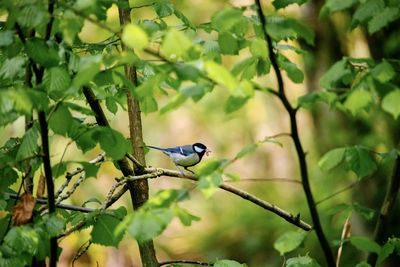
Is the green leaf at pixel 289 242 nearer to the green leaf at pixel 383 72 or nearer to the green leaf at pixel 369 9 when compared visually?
the green leaf at pixel 383 72

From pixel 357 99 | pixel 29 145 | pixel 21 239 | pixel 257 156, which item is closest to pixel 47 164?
pixel 29 145

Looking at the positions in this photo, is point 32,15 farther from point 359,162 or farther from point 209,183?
point 359,162

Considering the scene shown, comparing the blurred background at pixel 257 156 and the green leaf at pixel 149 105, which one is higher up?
the green leaf at pixel 149 105

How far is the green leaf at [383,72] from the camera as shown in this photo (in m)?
1.51

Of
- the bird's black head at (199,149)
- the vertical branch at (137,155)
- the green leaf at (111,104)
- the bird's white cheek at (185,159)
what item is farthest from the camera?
the bird's black head at (199,149)

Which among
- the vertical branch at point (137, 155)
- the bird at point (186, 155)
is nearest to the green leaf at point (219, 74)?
the vertical branch at point (137, 155)

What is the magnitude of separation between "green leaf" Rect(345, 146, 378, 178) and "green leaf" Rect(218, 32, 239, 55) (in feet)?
1.46

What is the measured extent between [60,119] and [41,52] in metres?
0.20

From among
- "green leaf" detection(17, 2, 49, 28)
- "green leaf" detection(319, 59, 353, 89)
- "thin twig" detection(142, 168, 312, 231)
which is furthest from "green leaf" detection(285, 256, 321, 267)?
"green leaf" detection(17, 2, 49, 28)

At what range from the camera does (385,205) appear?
6.33 ft

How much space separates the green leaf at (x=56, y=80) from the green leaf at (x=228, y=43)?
1.50 ft

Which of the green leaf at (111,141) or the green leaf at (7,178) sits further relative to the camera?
the green leaf at (7,178)

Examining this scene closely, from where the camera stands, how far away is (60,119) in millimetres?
1711

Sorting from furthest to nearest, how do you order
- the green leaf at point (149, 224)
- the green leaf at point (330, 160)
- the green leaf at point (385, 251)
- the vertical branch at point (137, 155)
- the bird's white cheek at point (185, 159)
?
the bird's white cheek at point (185, 159), the vertical branch at point (137, 155), the green leaf at point (385, 251), the green leaf at point (330, 160), the green leaf at point (149, 224)
